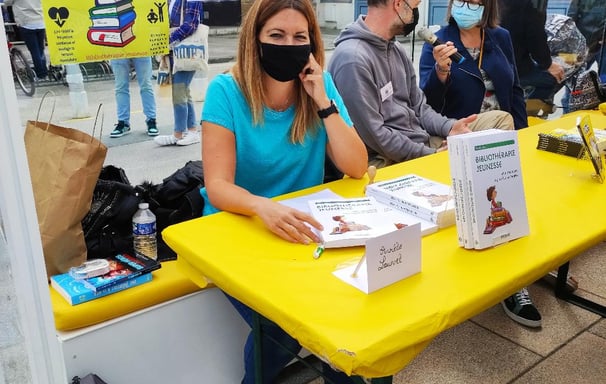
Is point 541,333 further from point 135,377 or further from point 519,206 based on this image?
point 135,377

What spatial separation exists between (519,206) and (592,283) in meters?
1.57

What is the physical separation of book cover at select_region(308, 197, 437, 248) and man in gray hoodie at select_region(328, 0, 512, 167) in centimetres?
82

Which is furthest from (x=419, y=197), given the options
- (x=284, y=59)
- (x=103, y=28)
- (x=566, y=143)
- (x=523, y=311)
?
(x=103, y=28)

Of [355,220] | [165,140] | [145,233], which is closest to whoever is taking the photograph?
[355,220]

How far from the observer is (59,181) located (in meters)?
1.52

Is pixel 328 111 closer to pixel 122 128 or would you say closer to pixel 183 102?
pixel 183 102

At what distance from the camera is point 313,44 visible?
5.34 ft

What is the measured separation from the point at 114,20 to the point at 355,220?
1150 mm

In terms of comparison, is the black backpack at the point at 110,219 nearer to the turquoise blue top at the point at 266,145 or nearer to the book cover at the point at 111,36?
the turquoise blue top at the point at 266,145

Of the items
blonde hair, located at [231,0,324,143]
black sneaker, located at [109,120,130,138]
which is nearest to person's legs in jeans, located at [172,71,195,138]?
Result: black sneaker, located at [109,120,130,138]

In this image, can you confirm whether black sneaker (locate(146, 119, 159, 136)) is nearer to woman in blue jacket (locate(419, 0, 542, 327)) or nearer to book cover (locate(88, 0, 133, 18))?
book cover (locate(88, 0, 133, 18))

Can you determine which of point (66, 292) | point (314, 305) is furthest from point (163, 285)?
point (314, 305)

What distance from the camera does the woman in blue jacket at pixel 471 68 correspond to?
8.66 ft

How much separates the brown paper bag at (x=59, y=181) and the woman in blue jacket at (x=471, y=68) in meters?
1.64
